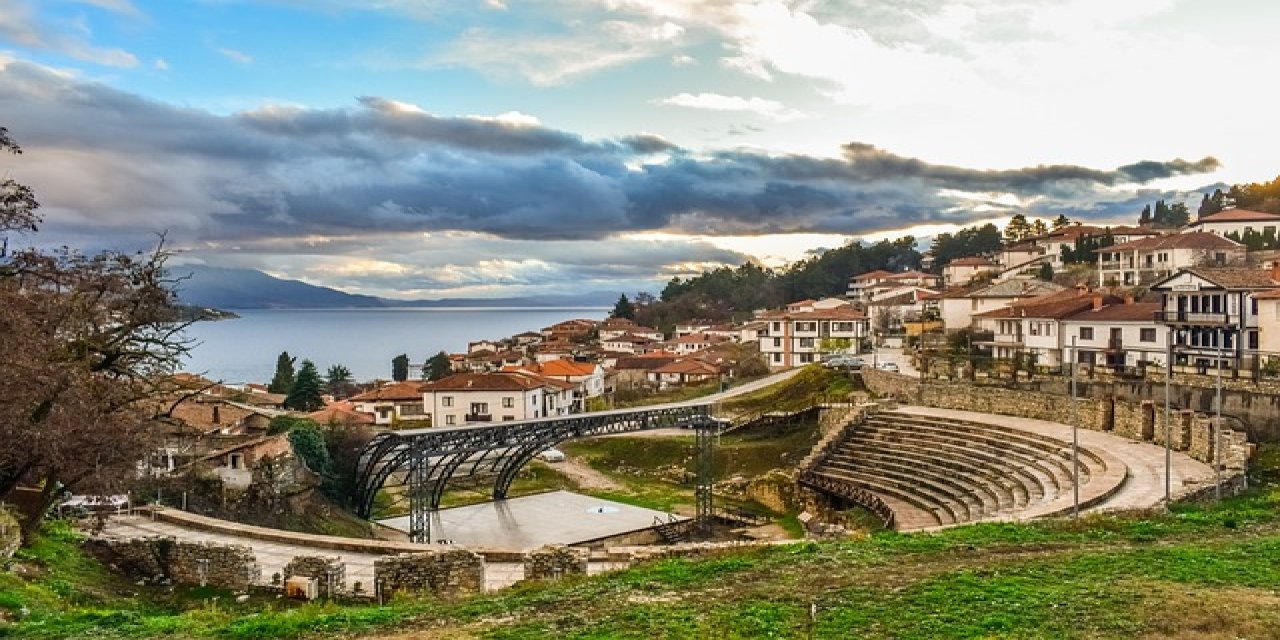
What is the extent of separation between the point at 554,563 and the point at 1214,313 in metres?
39.5

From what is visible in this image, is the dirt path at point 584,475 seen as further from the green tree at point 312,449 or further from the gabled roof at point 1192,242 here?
the gabled roof at point 1192,242

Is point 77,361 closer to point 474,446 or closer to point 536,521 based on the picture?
point 474,446

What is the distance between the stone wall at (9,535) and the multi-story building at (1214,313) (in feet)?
140

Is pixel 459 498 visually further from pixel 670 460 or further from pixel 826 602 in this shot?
pixel 826 602

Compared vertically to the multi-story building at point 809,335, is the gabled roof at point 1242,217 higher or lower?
higher

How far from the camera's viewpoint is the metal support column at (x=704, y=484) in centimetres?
3894

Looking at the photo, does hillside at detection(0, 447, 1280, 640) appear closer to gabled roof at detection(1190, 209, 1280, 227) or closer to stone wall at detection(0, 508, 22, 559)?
stone wall at detection(0, 508, 22, 559)

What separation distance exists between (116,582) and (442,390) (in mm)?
44556

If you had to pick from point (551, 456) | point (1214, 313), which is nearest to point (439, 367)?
point (551, 456)

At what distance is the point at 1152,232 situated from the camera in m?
91.9

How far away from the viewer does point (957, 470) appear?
1302 inches

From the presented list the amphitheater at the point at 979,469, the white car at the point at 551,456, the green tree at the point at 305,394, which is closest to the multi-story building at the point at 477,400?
the white car at the point at 551,456

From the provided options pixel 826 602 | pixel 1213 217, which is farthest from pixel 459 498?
pixel 1213 217

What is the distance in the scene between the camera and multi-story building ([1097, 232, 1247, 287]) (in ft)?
224
